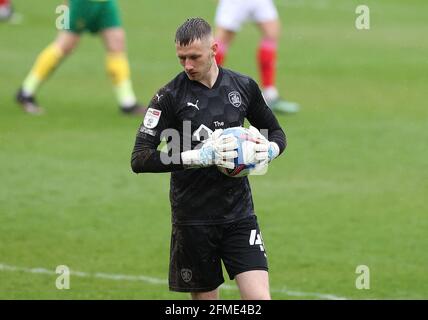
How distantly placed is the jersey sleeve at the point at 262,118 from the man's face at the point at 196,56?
1.37ft

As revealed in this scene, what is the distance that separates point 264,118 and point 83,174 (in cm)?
573

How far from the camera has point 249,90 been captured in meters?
6.98

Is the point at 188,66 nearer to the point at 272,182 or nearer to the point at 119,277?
the point at 119,277

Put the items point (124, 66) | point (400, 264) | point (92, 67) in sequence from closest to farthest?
1. point (400, 264)
2. point (124, 66)
3. point (92, 67)

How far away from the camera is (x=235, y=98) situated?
6.90 m

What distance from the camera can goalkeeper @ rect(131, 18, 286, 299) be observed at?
6703mm

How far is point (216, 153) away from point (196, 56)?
645 mm

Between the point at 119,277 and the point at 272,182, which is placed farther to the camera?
the point at 272,182

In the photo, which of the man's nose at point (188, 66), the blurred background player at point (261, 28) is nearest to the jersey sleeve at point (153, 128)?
the man's nose at point (188, 66)

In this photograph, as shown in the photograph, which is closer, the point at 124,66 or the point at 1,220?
the point at 1,220

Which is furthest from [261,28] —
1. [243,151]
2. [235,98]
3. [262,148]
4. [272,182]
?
[243,151]

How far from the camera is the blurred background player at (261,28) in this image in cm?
1554
